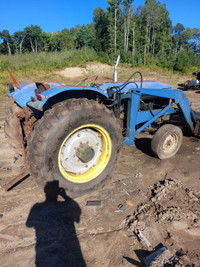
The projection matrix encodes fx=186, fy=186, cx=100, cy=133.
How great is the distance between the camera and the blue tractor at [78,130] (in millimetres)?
2131

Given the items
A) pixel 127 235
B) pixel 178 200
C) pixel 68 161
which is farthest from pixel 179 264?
pixel 68 161

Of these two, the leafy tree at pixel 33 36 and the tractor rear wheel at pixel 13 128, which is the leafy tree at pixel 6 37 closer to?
the leafy tree at pixel 33 36

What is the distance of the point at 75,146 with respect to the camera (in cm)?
264

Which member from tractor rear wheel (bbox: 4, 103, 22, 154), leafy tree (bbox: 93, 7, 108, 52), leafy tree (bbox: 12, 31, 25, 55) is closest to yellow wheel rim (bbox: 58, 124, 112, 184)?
tractor rear wheel (bbox: 4, 103, 22, 154)

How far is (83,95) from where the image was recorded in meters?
3.01

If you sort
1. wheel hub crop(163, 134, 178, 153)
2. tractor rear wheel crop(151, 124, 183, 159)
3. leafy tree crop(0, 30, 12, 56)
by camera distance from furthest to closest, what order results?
leafy tree crop(0, 30, 12, 56)
wheel hub crop(163, 134, 178, 153)
tractor rear wheel crop(151, 124, 183, 159)

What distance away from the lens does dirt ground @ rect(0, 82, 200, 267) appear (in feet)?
6.12

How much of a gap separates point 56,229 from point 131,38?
3282 cm

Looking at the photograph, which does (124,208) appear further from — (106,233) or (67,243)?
(67,243)

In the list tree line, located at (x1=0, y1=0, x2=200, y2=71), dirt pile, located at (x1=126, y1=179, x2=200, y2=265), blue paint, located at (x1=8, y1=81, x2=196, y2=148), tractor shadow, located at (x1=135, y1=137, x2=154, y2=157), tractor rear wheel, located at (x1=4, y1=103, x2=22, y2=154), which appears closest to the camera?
dirt pile, located at (x1=126, y1=179, x2=200, y2=265)

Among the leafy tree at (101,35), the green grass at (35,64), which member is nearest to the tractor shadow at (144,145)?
the green grass at (35,64)

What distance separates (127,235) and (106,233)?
24cm

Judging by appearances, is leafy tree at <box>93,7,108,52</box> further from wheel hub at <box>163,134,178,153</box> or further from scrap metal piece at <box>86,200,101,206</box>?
scrap metal piece at <box>86,200,101,206</box>

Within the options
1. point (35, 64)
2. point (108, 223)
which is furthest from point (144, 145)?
point (35, 64)
